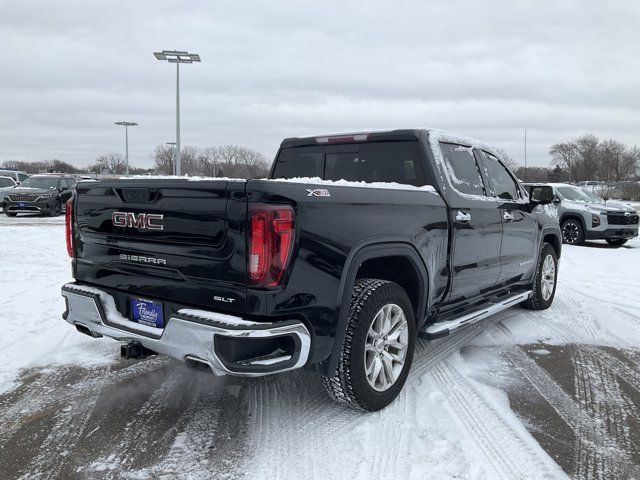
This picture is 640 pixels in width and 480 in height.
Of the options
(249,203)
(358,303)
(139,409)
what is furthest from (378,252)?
(139,409)

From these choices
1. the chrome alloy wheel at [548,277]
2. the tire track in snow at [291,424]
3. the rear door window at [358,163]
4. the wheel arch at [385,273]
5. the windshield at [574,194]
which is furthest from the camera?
the windshield at [574,194]

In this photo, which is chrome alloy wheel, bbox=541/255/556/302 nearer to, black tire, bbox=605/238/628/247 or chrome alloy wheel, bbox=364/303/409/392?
chrome alloy wheel, bbox=364/303/409/392

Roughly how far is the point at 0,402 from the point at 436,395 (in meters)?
2.97

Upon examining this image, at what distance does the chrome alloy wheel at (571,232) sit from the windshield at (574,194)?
739 millimetres

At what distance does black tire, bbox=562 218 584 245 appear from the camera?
13.4 meters

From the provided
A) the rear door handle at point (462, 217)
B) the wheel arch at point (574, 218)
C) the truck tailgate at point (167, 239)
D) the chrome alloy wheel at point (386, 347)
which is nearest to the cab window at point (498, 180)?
the rear door handle at point (462, 217)

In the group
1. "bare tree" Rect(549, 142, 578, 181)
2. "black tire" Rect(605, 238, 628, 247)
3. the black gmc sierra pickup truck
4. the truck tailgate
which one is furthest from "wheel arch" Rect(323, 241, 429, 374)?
"bare tree" Rect(549, 142, 578, 181)

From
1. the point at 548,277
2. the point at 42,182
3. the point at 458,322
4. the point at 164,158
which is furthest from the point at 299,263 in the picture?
the point at 164,158

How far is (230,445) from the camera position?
2920 millimetres

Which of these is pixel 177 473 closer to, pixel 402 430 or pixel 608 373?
pixel 402 430

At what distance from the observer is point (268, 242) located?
8.57 ft

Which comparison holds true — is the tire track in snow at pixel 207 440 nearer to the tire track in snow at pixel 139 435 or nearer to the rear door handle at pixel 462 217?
the tire track in snow at pixel 139 435

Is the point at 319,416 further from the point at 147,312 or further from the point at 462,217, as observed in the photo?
the point at 462,217

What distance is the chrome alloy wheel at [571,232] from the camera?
44.3 feet
